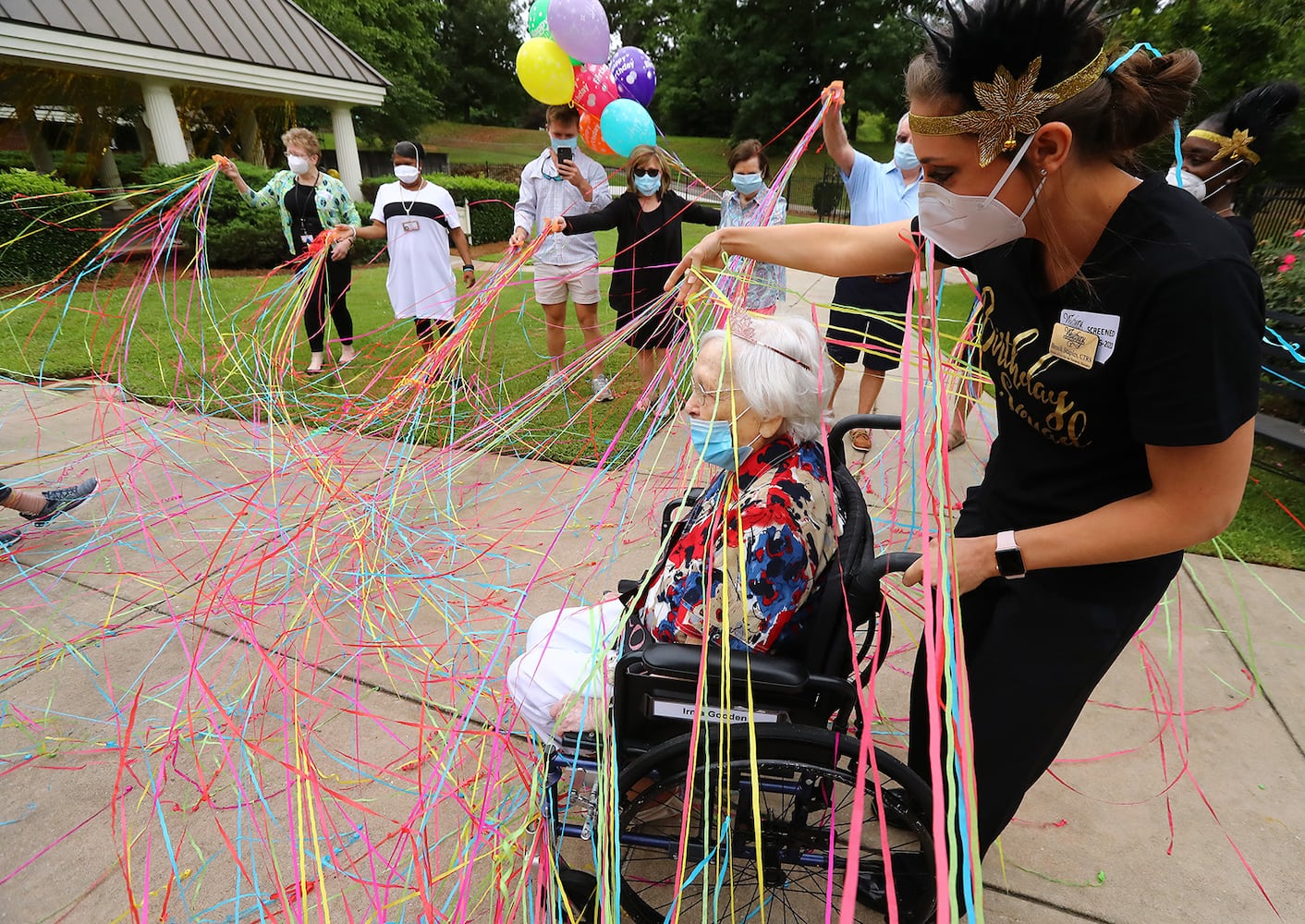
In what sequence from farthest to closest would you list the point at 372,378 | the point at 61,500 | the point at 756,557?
the point at 372,378
the point at 61,500
the point at 756,557

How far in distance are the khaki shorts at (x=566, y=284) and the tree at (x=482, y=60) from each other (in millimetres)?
44118

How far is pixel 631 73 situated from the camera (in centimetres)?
478

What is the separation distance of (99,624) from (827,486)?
9.64 feet

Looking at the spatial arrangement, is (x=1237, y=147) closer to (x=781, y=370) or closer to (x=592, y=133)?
(x=781, y=370)

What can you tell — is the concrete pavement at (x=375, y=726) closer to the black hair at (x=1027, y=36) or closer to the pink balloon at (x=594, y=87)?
the black hair at (x=1027, y=36)

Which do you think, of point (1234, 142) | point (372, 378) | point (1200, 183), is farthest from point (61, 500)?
point (1234, 142)

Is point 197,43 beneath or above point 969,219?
above

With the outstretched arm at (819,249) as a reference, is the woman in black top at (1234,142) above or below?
above

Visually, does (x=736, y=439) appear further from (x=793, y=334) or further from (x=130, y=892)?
(x=130, y=892)

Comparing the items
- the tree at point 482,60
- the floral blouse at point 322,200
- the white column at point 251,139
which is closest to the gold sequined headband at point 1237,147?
the floral blouse at point 322,200

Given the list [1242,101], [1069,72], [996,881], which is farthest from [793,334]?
[1242,101]

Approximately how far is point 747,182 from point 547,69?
63.3 inches

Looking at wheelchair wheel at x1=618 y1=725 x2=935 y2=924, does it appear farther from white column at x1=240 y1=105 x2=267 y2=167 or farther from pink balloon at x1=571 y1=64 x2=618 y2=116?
white column at x1=240 y1=105 x2=267 y2=167

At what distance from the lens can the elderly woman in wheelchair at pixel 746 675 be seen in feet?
4.54
